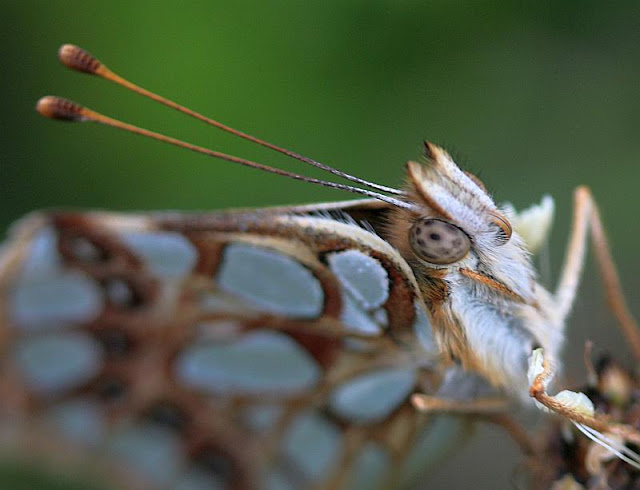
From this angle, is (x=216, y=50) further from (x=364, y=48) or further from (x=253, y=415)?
(x=253, y=415)

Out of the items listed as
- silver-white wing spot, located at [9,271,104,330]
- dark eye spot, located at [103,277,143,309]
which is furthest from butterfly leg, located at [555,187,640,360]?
Result: silver-white wing spot, located at [9,271,104,330]

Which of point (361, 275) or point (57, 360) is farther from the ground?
point (361, 275)

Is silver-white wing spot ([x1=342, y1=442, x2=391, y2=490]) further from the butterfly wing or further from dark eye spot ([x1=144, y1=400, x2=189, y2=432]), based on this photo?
dark eye spot ([x1=144, y1=400, x2=189, y2=432])

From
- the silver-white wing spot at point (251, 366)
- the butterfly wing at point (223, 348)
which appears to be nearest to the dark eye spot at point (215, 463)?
the butterfly wing at point (223, 348)

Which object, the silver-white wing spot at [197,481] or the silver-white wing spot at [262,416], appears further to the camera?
the silver-white wing spot at [197,481]

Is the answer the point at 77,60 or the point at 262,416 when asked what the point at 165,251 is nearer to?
the point at 77,60

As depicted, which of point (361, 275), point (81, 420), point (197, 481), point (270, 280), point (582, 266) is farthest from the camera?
point (197, 481)

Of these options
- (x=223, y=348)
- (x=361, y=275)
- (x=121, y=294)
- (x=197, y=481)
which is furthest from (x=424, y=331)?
(x=197, y=481)

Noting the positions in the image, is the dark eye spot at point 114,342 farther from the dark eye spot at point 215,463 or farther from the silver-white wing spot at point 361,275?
the silver-white wing spot at point 361,275
